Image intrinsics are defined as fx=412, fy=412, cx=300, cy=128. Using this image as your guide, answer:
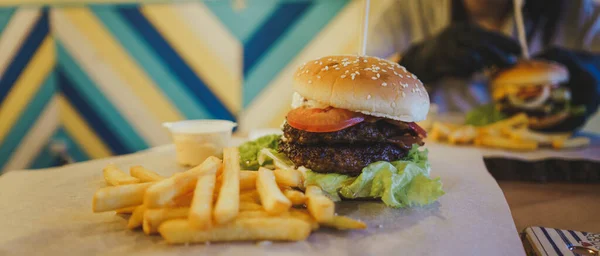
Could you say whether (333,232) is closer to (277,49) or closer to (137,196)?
(137,196)

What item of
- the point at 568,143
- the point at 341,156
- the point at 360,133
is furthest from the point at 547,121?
the point at 341,156

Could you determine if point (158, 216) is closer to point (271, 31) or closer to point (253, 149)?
point (253, 149)

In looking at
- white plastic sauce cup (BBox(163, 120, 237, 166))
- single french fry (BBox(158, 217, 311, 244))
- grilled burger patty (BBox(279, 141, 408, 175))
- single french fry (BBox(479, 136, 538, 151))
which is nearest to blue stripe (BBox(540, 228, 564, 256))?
grilled burger patty (BBox(279, 141, 408, 175))

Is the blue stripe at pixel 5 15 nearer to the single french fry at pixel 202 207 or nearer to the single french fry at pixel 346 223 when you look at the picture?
the single french fry at pixel 202 207

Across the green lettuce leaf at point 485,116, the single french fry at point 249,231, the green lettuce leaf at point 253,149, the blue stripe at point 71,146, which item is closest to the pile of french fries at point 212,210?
the single french fry at point 249,231

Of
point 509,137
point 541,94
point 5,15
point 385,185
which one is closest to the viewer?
point 385,185

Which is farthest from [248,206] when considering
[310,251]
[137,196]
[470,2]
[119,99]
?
[119,99]

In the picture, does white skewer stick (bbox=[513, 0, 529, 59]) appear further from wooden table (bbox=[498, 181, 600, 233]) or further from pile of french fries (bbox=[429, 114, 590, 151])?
wooden table (bbox=[498, 181, 600, 233])
